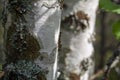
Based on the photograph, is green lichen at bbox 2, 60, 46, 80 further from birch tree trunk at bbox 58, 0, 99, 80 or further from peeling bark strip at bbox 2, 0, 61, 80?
birch tree trunk at bbox 58, 0, 99, 80

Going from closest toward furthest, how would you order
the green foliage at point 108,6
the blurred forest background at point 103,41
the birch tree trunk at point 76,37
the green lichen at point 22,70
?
1. the green lichen at point 22,70
2. the green foliage at point 108,6
3. the birch tree trunk at point 76,37
4. the blurred forest background at point 103,41

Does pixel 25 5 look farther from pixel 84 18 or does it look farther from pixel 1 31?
pixel 84 18

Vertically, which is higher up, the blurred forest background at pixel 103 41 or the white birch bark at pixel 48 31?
the white birch bark at pixel 48 31

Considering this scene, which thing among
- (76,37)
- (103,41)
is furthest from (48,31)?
(103,41)

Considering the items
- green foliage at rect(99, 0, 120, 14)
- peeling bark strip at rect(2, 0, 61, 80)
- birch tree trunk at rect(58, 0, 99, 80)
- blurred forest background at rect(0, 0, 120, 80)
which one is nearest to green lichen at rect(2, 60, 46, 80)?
peeling bark strip at rect(2, 0, 61, 80)

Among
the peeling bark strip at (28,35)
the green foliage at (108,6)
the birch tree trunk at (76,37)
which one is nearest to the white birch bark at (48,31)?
the peeling bark strip at (28,35)

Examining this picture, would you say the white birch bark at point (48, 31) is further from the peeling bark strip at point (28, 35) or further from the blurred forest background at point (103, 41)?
the blurred forest background at point (103, 41)

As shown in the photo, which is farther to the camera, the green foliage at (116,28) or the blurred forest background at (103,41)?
the blurred forest background at (103,41)

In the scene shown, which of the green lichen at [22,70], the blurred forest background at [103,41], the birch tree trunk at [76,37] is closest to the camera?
the green lichen at [22,70]
